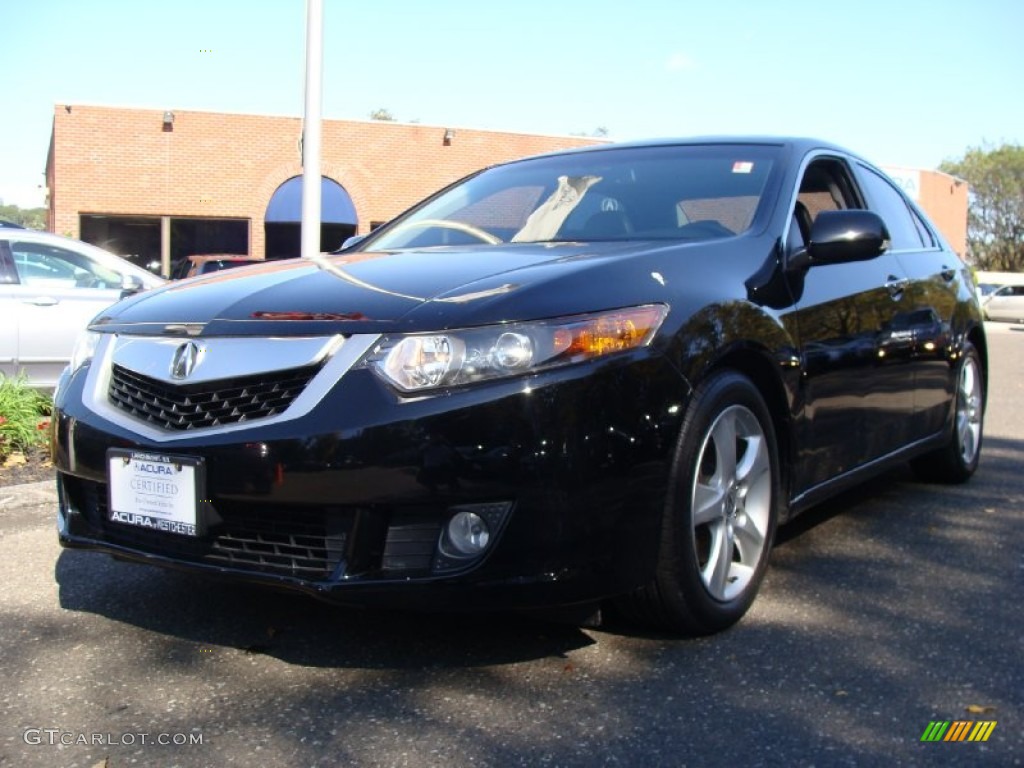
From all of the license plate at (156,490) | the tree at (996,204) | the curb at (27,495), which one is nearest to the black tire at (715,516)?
the license plate at (156,490)

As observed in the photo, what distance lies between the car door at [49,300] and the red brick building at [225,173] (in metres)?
16.7

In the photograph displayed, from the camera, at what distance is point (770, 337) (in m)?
3.28

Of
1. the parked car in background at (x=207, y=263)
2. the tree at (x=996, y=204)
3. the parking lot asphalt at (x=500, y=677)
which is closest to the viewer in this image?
the parking lot asphalt at (x=500, y=677)

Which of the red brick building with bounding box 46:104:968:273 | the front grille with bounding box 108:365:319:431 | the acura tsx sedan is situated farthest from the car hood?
the red brick building with bounding box 46:104:968:273

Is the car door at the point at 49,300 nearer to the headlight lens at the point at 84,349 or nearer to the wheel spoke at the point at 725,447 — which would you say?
the headlight lens at the point at 84,349

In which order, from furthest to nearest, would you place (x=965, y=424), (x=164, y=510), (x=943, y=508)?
(x=965, y=424)
(x=943, y=508)
(x=164, y=510)

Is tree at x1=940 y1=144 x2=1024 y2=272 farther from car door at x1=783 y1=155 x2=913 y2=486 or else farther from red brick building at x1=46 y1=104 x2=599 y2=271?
car door at x1=783 y1=155 x2=913 y2=486

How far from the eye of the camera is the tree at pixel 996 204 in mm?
58812

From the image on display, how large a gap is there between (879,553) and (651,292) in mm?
1871

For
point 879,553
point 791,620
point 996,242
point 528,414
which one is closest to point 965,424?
point 879,553

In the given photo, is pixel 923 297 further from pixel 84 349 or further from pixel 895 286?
pixel 84 349

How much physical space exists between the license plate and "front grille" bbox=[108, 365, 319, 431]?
11 cm

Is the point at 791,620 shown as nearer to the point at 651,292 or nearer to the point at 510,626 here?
the point at 510,626

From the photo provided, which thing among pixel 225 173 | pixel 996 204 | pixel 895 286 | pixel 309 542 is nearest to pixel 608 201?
pixel 895 286
